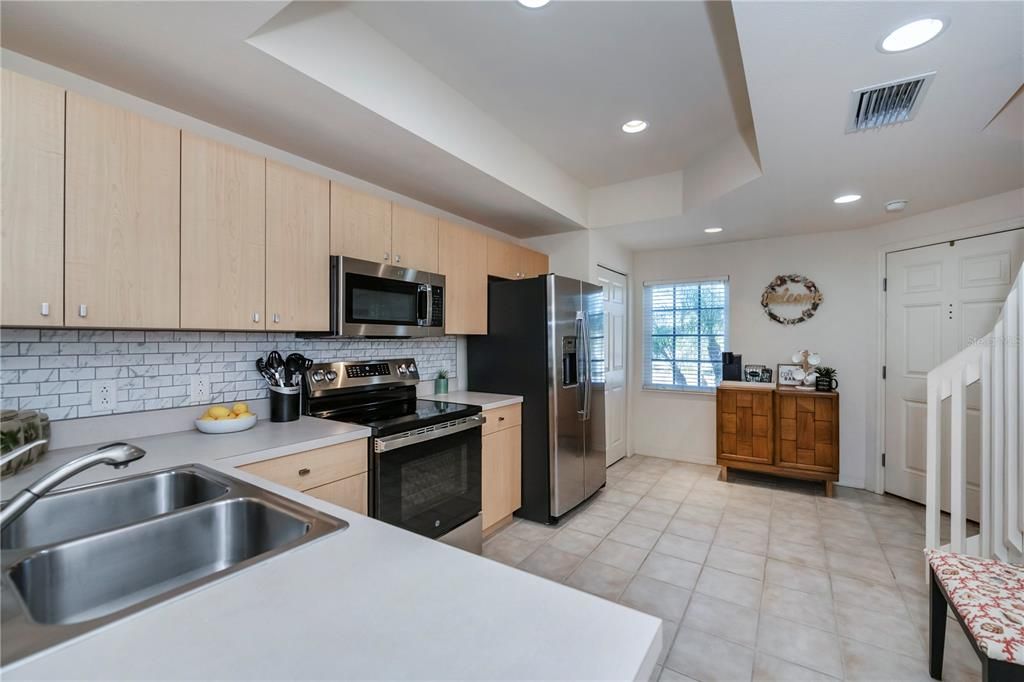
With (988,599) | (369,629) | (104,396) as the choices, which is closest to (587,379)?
(988,599)

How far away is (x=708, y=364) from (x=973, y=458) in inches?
80.6

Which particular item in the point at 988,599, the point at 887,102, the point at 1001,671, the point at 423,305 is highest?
the point at 887,102

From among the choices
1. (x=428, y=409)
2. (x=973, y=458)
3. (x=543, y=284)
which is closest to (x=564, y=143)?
(x=543, y=284)

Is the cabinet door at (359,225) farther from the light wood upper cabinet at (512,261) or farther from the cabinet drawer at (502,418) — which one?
the cabinet drawer at (502,418)

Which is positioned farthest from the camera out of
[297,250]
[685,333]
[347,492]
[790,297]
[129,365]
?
[685,333]

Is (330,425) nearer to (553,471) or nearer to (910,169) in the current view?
(553,471)

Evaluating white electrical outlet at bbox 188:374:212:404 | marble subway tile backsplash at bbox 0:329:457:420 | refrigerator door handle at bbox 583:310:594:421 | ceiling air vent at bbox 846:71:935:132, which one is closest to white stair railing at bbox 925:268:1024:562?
ceiling air vent at bbox 846:71:935:132

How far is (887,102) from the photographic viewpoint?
1.92 metres

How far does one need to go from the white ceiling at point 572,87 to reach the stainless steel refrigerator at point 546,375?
0.74 metres

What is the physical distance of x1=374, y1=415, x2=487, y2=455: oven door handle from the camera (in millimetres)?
2156

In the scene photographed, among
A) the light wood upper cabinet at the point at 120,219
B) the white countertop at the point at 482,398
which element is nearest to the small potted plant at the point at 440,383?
the white countertop at the point at 482,398

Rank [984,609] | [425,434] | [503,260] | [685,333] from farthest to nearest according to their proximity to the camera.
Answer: [685,333] → [503,260] → [425,434] → [984,609]

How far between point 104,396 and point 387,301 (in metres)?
1.28

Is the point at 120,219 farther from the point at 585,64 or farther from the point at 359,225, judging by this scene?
the point at 585,64
